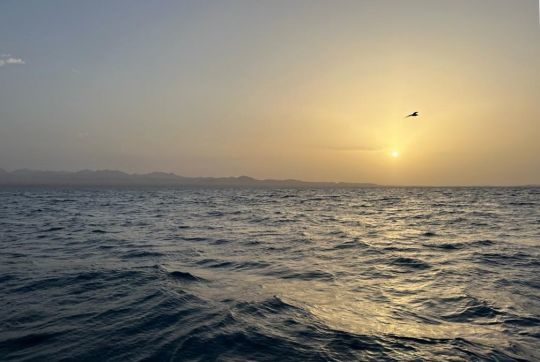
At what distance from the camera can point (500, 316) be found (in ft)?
36.0

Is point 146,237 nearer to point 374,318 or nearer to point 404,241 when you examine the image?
point 404,241

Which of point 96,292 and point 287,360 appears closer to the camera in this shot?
point 287,360

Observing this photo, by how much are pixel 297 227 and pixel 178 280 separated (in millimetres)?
20018

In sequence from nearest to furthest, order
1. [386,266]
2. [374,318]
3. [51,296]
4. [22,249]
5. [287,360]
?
1. [287,360]
2. [374,318]
3. [51,296]
4. [386,266]
5. [22,249]

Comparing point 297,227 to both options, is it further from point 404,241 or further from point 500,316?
point 500,316

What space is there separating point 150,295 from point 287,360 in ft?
20.5

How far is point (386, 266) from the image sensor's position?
18141 mm

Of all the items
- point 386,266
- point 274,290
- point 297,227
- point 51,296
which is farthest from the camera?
point 297,227

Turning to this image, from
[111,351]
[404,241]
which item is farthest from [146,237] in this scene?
[111,351]

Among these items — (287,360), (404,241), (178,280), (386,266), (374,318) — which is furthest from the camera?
(404,241)

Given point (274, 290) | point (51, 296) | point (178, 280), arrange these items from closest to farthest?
point (51, 296) → point (274, 290) → point (178, 280)

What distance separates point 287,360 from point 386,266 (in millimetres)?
11221

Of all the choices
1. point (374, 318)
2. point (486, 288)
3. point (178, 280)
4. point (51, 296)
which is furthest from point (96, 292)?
point (486, 288)

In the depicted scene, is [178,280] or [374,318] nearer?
[374,318]
